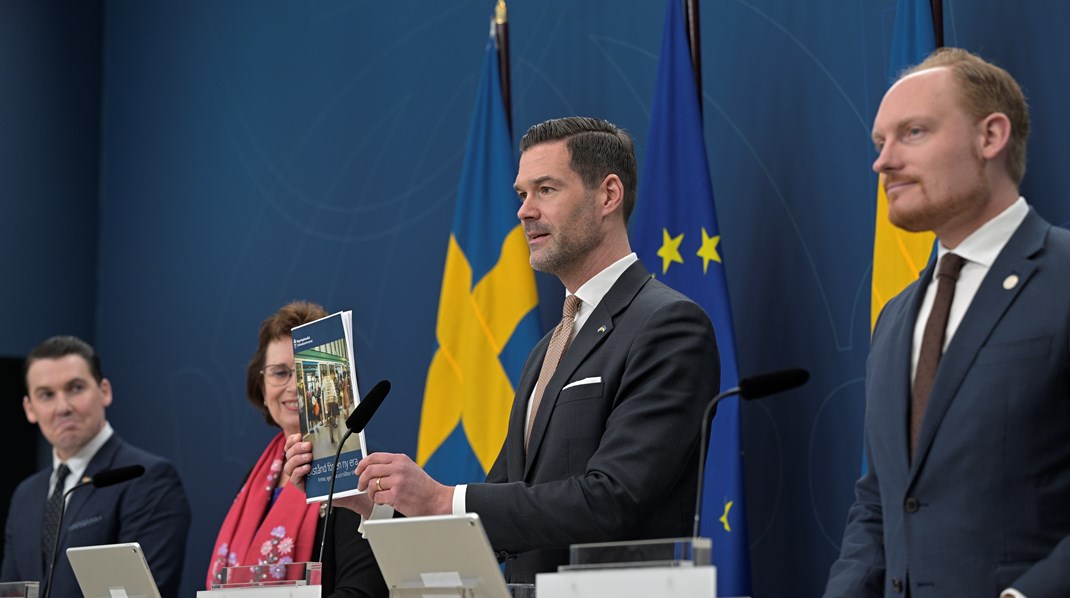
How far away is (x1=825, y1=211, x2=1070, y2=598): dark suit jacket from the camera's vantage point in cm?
210

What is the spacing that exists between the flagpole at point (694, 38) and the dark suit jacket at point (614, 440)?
1.32 metres

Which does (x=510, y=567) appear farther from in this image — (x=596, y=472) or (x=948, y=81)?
(x=948, y=81)

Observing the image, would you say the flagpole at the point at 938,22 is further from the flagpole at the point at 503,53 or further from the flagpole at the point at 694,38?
the flagpole at the point at 503,53

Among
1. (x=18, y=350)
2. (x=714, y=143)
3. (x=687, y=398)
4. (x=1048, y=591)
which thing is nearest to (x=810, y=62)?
(x=714, y=143)

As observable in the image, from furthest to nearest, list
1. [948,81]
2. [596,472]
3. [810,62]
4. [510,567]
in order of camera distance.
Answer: [810,62] → [510,567] → [596,472] → [948,81]

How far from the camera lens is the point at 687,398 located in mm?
2797

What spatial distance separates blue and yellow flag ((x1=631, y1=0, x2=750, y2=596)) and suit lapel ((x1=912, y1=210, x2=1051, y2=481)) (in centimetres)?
160

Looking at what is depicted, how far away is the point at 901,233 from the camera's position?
363 centimetres

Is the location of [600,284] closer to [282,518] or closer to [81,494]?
[282,518]

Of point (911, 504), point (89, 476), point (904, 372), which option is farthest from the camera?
point (89, 476)

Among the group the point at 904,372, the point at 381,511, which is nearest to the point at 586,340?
the point at 381,511

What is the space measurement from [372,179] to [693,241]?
2009mm

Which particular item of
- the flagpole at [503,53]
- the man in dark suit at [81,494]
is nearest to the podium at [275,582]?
the man in dark suit at [81,494]

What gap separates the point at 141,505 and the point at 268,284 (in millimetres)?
1495
